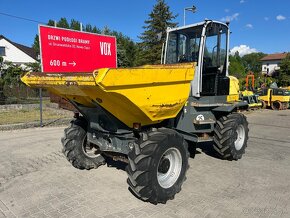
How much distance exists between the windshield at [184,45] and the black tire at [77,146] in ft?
8.44

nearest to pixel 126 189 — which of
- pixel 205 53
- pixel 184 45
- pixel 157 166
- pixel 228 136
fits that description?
pixel 157 166

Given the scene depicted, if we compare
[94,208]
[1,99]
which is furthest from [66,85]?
[1,99]

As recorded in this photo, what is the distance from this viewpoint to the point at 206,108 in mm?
5918

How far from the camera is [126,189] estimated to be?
4.73 meters

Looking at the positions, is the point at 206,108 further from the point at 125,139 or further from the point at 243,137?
the point at 125,139

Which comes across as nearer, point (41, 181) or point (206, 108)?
point (41, 181)

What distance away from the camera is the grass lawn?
11.3 meters

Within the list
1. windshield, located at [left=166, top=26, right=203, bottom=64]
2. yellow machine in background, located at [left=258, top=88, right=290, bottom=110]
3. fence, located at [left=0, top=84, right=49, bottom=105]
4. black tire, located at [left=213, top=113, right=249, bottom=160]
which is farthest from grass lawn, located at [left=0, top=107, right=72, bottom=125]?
yellow machine in background, located at [left=258, top=88, right=290, bottom=110]

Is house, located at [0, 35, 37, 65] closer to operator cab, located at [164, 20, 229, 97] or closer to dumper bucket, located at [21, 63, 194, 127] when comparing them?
Answer: operator cab, located at [164, 20, 229, 97]

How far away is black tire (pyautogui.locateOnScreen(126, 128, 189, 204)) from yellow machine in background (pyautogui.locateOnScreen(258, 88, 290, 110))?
15.6m

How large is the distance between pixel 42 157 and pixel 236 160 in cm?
439

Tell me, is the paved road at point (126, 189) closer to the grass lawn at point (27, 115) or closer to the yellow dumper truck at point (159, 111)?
the yellow dumper truck at point (159, 111)

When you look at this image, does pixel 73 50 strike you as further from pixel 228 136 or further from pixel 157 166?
pixel 157 166

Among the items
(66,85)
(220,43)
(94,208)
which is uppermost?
(220,43)
